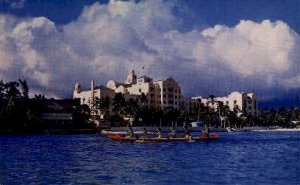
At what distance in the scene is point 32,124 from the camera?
7906 centimetres

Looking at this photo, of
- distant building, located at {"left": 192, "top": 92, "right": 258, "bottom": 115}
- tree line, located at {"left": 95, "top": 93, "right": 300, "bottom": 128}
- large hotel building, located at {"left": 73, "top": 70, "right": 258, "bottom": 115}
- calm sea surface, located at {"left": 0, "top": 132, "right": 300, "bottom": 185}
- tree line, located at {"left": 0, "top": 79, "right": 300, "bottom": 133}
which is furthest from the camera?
distant building, located at {"left": 192, "top": 92, "right": 258, "bottom": 115}

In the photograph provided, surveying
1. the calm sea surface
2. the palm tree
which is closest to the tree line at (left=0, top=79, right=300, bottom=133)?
the palm tree

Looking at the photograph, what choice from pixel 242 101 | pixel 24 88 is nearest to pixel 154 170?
pixel 24 88

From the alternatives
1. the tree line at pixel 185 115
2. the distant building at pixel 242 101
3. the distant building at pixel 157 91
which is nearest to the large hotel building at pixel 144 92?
the distant building at pixel 157 91

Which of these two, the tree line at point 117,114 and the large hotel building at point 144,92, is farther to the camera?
the large hotel building at point 144,92

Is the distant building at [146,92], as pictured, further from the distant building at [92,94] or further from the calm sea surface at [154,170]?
the calm sea surface at [154,170]

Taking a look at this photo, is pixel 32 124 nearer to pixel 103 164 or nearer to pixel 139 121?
pixel 139 121

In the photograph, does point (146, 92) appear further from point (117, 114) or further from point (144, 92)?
point (117, 114)

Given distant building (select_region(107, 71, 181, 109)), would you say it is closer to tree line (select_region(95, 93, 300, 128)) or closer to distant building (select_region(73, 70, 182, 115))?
distant building (select_region(73, 70, 182, 115))

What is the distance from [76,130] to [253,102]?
63.1 meters

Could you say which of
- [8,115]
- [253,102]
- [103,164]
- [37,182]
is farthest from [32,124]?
[253,102]

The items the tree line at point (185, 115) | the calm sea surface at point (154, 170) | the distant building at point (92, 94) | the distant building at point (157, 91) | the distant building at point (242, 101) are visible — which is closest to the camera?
the calm sea surface at point (154, 170)

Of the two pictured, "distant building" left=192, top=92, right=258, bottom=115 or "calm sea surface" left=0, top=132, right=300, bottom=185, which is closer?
"calm sea surface" left=0, top=132, right=300, bottom=185

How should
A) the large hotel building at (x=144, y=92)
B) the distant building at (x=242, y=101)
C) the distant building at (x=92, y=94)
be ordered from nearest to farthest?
the distant building at (x=92, y=94)
the large hotel building at (x=144, y=92)
the distant building at (x=242, y=101)
